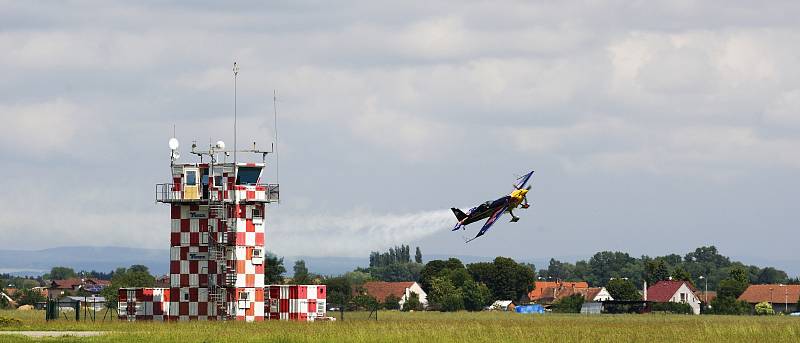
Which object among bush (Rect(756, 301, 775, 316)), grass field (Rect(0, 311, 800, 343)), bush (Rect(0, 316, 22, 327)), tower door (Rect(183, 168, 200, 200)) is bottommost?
grass field (Rect(0, 311, 800, 343))

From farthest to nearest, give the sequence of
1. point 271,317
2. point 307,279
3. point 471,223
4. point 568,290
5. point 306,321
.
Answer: point 568,290
point 307,279
point 271,317
point 306,321
point 471,223

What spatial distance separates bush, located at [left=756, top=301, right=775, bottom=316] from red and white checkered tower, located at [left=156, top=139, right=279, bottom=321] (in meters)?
57.1

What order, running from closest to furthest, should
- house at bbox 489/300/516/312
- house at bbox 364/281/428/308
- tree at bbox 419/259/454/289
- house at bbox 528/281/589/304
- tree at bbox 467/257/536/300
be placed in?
1. house at bbox 489/300/516/312
2. house at bbox 364/281/428/308
3. tree at bbox 467/257/536/300
4. tree at bbox 419/259/454/289
5. house at bbox 528/281/589/304

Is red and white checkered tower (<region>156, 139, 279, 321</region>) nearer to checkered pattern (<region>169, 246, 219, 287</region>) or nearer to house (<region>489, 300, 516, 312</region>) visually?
checkered pattern (<region>169, 246, 219, 287</region>)

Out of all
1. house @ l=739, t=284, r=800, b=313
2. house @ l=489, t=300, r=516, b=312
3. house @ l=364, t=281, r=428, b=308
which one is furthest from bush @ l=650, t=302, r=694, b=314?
house @ l=364, t=281, r=428, b=308

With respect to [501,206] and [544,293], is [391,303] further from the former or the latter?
[501,206]

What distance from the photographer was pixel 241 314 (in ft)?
250

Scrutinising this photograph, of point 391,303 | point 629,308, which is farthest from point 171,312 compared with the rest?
point 391,303

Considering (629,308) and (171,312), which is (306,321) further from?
(629,308)

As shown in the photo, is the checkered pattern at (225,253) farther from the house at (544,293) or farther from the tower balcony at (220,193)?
the house at (544,293)

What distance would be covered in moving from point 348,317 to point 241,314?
7.37 metres

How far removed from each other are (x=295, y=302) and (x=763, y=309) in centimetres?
6032

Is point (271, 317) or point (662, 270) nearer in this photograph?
point (271, 317)

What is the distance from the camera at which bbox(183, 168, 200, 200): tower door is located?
76875 millimetres
